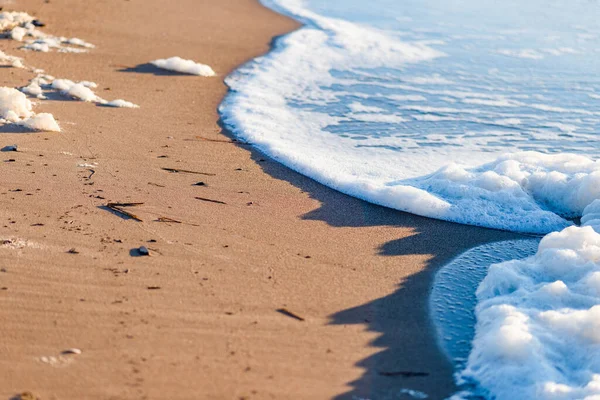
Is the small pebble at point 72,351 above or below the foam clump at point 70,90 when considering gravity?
below

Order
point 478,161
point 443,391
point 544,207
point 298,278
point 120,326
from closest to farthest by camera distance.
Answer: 1. point 443,391
2. point 120,326
3. point 298,278
4. point 544,207
5. point 478,161

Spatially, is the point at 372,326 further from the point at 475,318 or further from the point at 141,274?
the point at 141,274

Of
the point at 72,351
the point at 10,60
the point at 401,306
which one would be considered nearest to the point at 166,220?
the point at 72,351

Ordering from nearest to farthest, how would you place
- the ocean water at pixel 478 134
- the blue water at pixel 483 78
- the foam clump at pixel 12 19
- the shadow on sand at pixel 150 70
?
1. the ocean water at pixel 478 134
2. the blue water at pixel 483 78
3. the shadow on sand at pixel 150 70
4. the foam clump at pixel 12 19

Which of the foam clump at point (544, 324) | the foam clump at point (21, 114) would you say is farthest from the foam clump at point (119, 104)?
the foam clump at point (544, 324)

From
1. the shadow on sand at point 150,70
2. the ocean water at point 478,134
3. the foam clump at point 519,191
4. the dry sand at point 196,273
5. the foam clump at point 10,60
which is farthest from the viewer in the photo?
the shadow on sand at point 150,70

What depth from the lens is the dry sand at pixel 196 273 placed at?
3006 millimetres

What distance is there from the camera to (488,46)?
949 cm

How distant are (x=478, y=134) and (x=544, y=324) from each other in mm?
3260

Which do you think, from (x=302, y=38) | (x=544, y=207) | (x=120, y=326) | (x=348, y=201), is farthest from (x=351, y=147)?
(x=302, y=38)

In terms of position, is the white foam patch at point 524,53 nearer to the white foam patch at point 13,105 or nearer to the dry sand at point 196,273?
the dry sand at point 196,273

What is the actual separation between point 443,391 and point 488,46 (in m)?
7.31

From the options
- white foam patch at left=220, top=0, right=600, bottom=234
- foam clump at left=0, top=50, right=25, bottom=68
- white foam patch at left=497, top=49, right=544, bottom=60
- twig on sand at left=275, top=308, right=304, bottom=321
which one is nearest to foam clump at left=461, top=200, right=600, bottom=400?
white foam patch at left=220, top=0, right=600, bottom=234

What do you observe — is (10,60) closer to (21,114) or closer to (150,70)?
(150,70)
